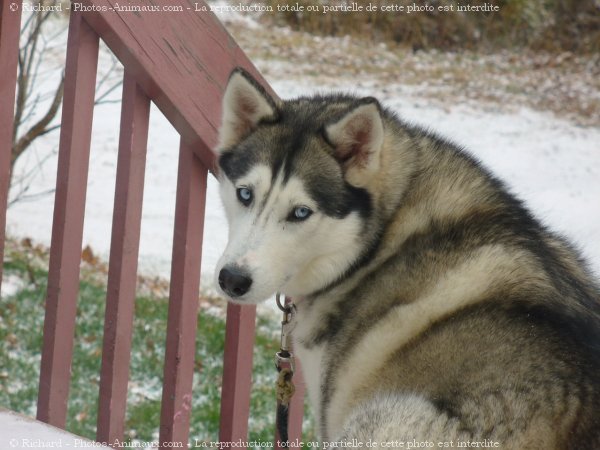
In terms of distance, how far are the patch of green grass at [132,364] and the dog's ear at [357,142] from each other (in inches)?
97.9

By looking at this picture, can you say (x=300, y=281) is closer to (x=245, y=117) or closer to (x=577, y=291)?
(x=245, y=117)

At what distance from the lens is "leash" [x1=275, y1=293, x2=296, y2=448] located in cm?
281

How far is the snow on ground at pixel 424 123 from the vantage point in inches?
303

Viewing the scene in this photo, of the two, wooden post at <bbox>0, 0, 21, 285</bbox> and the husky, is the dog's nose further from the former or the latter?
wooden post at <bbox>0, 0, 21, 285</bbox>

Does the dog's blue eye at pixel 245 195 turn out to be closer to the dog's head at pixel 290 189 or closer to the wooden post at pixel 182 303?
the dog's head at pixel 290 189

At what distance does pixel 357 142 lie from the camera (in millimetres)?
2611

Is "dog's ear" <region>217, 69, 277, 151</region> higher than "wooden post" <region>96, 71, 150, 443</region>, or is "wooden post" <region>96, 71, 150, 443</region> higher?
"dog's ear" <region>217, 69, 277, 151</region>

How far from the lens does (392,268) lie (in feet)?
8.41

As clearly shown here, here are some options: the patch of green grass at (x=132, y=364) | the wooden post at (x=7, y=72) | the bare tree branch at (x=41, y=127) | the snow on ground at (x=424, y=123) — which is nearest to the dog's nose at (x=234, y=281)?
the wooden post at (x=7, y=72)

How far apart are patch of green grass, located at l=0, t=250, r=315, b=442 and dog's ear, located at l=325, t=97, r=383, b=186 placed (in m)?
2.49

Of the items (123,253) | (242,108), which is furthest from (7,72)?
(242,108)

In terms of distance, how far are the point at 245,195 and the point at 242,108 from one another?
0.30 metres

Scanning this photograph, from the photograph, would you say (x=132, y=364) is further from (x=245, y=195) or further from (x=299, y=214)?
(x=299, y=214)

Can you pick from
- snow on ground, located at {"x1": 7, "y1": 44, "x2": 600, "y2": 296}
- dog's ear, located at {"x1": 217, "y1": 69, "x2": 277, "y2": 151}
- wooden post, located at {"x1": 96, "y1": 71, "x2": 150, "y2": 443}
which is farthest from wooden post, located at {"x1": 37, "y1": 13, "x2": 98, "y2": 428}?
→ snow on ground, located at {"x1": 7, "y1": 44, "x2": 600, "y2": 296}
